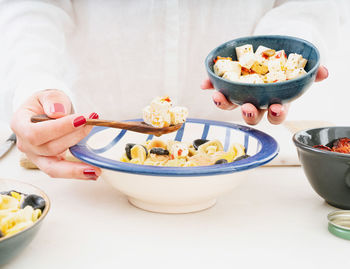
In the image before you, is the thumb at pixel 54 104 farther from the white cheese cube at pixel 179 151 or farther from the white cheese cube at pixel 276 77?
the white cheese cube at pixel 276 77

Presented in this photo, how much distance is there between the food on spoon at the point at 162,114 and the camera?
2.80 ft

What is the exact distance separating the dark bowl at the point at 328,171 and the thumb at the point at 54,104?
0.48 metres

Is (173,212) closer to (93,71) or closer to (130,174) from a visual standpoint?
(130,174)

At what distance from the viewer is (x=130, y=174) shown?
2.38ft

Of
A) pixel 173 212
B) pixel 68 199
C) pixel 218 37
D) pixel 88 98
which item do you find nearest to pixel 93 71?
pixel 88 98

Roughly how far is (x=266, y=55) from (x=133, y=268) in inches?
21.8

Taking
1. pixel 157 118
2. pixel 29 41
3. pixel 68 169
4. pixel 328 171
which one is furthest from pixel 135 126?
pixel 29 41

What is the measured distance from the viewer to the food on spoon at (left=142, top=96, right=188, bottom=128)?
2.80 feet

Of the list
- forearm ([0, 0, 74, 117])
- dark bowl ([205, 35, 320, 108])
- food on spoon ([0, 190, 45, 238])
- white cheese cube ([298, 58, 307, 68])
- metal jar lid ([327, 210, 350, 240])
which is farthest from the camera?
forearm ([0, 0, 74, 117])

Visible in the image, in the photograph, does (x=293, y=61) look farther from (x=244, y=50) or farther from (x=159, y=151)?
(x=159, y=151)

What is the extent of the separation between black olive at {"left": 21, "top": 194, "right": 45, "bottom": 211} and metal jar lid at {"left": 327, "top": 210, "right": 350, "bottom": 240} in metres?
0.49

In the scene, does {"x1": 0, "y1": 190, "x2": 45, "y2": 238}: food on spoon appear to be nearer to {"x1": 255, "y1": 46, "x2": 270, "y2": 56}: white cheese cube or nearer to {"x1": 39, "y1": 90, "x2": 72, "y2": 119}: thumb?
{"x1": 39, "y1": 90, "x2": 72, "y2": 119}: thumb

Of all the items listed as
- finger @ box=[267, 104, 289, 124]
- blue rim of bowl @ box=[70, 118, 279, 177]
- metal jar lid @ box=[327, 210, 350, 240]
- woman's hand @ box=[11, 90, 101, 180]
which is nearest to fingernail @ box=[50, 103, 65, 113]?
woman's hand @ box=[11, 90, 101, 180]

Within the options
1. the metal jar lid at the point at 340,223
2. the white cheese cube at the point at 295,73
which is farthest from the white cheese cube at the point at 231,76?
the metal jar lid at the point at 340,223
